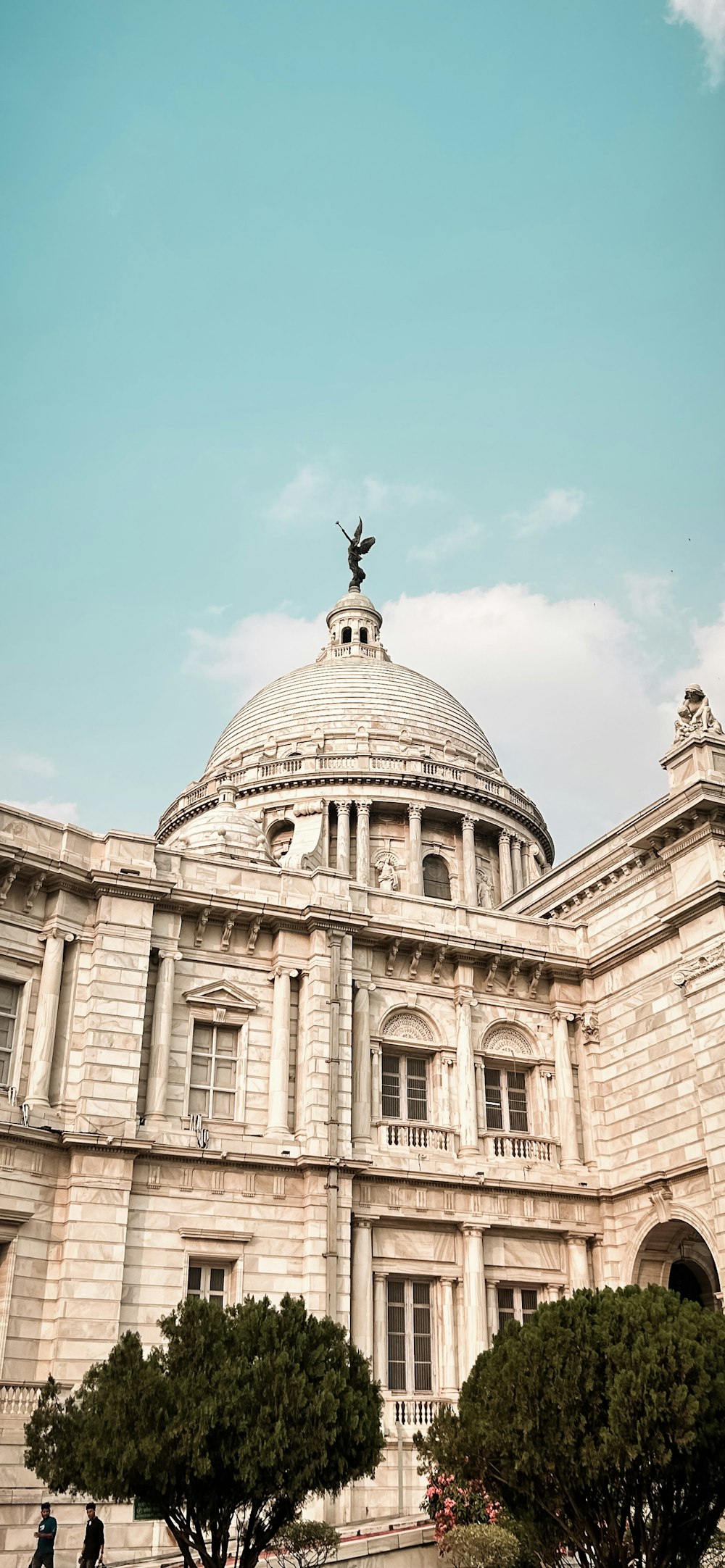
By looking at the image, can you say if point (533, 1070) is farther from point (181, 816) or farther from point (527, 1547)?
point (181, 816)

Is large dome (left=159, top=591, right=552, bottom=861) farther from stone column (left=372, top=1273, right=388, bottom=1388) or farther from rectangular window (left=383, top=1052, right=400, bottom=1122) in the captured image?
stone column (left=372, top=1273, right=388, bottom=1388)

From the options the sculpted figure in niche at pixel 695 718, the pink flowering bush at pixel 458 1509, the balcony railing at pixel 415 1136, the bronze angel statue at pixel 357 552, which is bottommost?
the pink flowering bush at pixel 458 1509

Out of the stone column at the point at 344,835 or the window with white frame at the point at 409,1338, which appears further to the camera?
the stone column at the point at 344,835

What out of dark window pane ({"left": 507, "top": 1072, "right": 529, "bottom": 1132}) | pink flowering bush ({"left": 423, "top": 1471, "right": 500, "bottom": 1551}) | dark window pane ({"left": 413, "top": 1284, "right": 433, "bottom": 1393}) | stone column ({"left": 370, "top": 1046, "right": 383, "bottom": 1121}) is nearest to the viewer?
pink flowering bush ({"left": 423, "top": 1471, "right": 500, "bottom": 1551})

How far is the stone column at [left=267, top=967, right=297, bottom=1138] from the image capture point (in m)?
29.0

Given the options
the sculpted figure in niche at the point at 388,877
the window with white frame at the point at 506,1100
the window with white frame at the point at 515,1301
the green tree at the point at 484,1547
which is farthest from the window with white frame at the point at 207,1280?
the sculpted figure in niche at the point at 388,877

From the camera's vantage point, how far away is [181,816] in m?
55.9

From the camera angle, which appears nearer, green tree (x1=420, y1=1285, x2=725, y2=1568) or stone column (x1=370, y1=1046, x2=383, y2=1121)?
green tree (x1=420, y1=1285, x2=725, y2=1568)

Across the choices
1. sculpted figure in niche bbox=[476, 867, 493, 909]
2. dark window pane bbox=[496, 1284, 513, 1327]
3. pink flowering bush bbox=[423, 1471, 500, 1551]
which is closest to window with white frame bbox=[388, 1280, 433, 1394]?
dark window pane bbox=[496, 1284, 513, 1327]

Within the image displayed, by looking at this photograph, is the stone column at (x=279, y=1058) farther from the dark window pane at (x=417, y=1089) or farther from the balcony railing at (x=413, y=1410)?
the balcony railing at (x=413, y=1410)

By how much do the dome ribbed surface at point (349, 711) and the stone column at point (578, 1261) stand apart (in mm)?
27080

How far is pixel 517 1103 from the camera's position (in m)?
32.8

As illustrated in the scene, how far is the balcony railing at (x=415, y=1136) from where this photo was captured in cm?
3019

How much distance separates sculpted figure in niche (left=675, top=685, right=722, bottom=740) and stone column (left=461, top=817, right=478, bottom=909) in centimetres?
2002
